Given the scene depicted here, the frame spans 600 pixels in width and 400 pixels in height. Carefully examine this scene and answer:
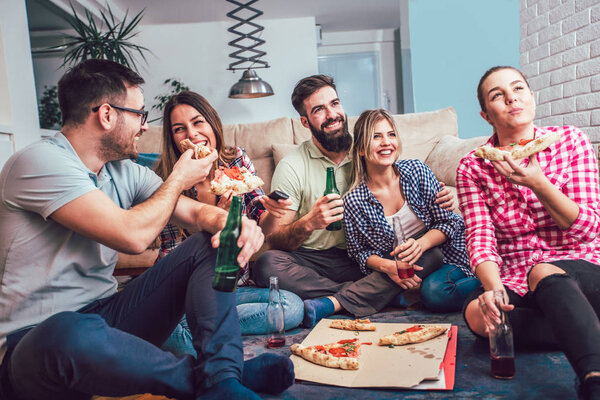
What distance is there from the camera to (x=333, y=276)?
2.47 m

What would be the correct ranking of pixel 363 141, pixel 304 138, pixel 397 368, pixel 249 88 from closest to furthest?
pixel 397 368 → pixel 363 141 → pixel 304 138 → pixel 249 88

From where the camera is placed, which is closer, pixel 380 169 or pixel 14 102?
pixel 380 169

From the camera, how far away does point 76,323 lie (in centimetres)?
113

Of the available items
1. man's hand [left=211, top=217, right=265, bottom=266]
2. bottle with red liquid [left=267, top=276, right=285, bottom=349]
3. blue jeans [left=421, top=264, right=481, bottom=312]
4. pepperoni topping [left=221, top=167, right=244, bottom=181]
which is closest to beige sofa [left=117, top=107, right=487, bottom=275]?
blue jeans [left=421, top=264, right=481, bottom=312]

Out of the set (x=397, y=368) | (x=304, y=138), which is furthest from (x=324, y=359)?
(x=304, y=138)

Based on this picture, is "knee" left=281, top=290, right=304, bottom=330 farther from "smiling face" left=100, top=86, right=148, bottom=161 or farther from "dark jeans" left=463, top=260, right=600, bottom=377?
"smiling face" left=100, top=86, right=148, bottom=161

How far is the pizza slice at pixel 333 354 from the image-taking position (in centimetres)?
159

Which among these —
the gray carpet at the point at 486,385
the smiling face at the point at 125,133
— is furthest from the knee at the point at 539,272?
the smiling face at the point at 125,133

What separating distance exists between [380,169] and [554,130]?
32.5 inches

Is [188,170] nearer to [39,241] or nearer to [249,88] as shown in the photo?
[39,241]

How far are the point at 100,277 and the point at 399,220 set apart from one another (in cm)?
133

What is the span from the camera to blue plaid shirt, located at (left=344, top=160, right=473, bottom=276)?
7.58 ft

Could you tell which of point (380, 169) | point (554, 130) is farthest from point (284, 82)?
point (554, 130)

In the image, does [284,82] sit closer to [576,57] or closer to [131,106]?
[576,57]
